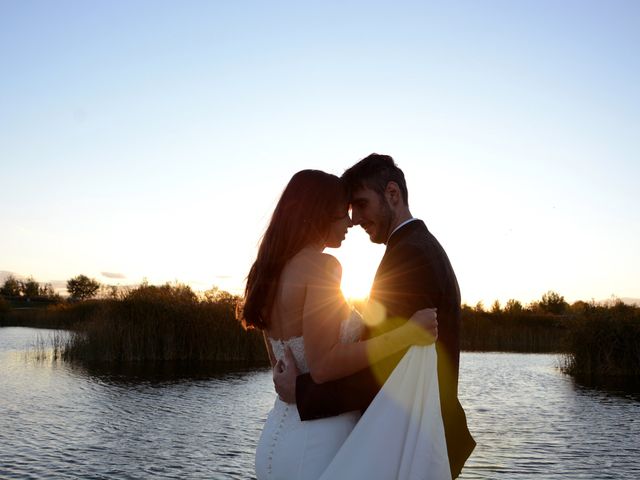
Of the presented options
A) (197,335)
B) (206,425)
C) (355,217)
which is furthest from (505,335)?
(355,217)

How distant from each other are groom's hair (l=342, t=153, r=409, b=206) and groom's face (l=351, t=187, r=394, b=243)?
3cm

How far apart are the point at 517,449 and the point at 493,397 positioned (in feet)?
20.6

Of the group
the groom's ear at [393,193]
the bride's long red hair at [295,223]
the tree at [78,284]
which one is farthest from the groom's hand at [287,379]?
the tree at [78,284]

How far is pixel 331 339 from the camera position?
2574 millimetres

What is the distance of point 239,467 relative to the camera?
936cm

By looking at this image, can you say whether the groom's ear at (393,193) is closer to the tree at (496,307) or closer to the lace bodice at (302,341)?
the lace bodice at (302,341)

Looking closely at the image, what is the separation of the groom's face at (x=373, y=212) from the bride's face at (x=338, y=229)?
21cm

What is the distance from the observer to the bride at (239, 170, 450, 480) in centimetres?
248

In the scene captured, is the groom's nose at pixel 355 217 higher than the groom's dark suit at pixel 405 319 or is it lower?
higher

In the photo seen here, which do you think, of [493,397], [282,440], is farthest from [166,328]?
[282,440]

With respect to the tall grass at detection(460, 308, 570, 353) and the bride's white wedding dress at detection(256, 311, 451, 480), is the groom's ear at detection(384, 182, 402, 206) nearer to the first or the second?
the bride's white wedding dress at detection(256, 311, 451, 480)

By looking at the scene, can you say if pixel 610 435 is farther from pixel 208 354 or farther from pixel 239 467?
pixel 208 354

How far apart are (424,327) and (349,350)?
290 mm

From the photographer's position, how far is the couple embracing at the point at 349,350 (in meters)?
2.49
